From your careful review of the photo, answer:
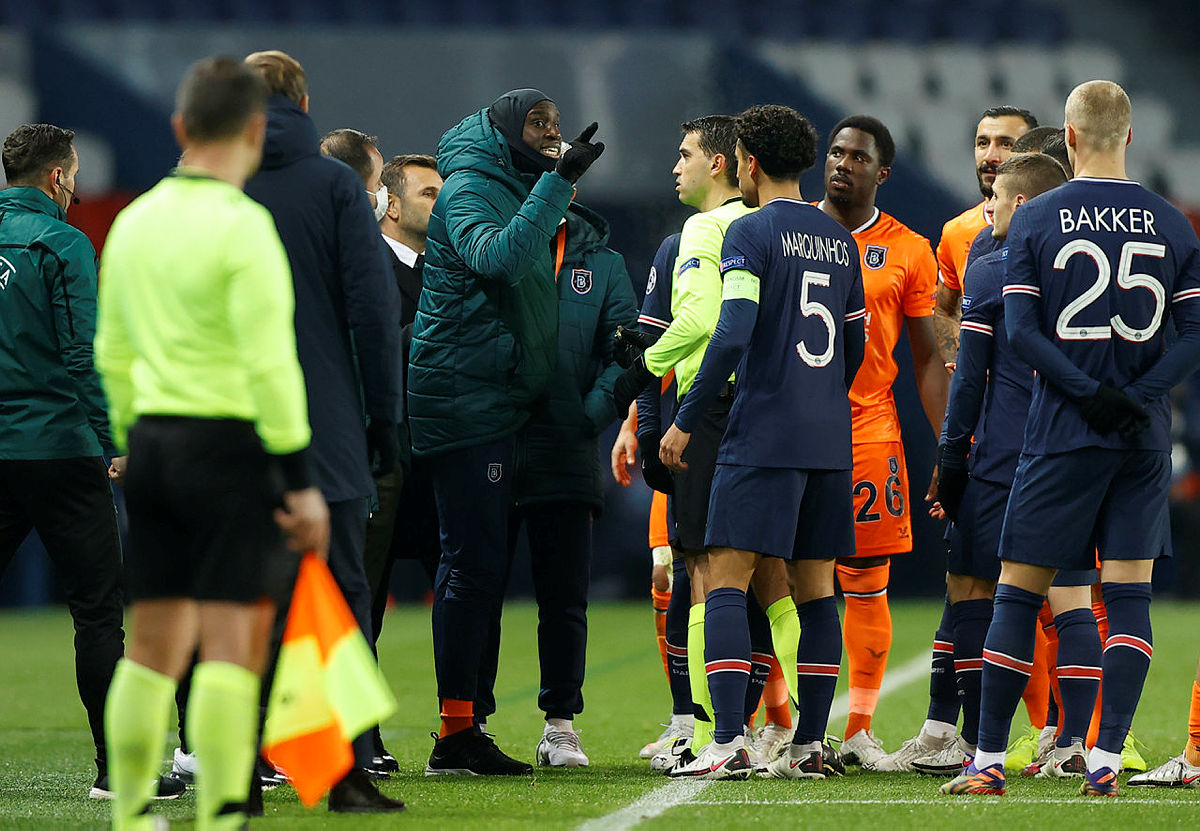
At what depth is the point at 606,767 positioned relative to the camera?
5.38 m

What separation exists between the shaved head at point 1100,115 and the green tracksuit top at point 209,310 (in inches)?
91.5

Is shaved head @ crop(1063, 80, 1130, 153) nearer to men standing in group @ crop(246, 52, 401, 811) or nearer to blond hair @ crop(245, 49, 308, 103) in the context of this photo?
men standing in group @ crop(246, 52, 401, 811)

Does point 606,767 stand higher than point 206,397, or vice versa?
point 206,397

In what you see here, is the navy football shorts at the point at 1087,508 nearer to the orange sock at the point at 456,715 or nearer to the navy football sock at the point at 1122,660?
the navy football sock at the point at 1122,660

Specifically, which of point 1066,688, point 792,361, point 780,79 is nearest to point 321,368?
point 792,361

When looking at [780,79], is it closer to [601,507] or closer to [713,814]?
[601,507]

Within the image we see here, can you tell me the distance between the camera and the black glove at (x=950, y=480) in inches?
189

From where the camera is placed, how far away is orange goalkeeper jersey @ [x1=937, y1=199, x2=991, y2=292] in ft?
19.8

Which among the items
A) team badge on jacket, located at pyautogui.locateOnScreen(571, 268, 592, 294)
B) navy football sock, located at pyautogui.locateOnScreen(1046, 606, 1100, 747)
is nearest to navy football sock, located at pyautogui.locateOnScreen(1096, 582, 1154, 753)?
navy football sock, located at pyautogui.locateOnScreen(1046, 606, 1100, 747)

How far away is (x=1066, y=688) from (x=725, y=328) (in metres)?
1.47

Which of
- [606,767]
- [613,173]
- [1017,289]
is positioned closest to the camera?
[1017,289]

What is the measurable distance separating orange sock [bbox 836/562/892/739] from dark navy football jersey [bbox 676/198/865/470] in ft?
2.82

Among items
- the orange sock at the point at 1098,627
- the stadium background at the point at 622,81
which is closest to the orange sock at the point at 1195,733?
the orange sock at the point at 1098,627

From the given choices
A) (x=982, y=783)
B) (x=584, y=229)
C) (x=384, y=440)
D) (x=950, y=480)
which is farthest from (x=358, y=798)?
(x=584, y=229)
